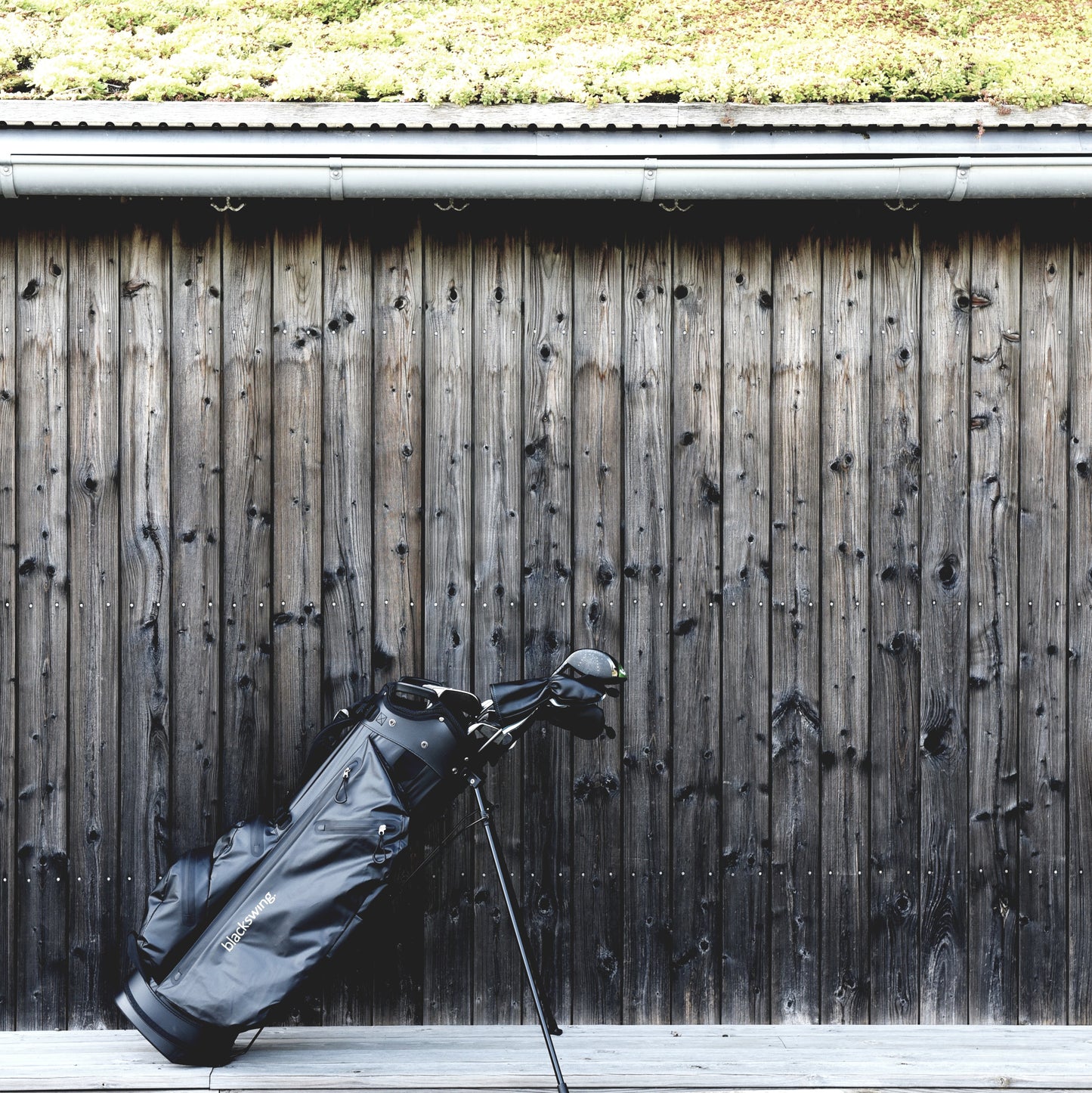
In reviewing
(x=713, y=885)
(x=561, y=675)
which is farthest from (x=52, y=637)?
(x=713, y=885)

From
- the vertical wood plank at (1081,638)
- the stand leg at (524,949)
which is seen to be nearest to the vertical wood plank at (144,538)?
the stand leg at (524,949)

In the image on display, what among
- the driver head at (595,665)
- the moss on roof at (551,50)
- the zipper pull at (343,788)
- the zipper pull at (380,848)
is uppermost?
the moss on roof at (551,50)

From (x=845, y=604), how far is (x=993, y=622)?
490 millimetres

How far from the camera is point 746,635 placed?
2.84m

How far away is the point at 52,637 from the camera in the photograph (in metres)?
2.78

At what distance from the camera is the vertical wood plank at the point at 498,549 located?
2793 mm

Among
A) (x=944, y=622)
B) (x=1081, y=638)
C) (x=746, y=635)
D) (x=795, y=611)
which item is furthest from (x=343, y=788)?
(x=1081, y=638)

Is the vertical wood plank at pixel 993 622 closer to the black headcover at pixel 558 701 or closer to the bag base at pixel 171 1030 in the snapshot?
the black headcover at pixel 558 701

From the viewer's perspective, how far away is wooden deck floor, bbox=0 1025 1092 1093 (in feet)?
7.73

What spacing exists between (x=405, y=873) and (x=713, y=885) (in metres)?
0.99

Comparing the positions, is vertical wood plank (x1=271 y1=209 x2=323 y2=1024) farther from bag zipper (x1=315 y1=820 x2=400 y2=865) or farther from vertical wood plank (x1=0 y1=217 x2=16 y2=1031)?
vertical wood plank (x1=0 y1=217 x2=16 y2=1031)

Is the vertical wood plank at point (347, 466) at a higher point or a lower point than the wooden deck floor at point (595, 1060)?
higher

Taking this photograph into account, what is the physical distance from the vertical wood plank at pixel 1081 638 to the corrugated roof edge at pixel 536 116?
0.59 m

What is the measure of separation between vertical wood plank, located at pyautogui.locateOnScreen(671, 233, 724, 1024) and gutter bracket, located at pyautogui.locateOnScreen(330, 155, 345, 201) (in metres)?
1.07
